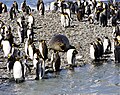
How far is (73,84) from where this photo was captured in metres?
13.9

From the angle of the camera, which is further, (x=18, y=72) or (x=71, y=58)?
(x=71, y=58)

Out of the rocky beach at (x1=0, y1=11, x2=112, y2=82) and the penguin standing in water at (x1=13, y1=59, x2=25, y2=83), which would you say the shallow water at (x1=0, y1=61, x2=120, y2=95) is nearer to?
the penguin standing in water at (x1=13, y1=59, x2=25, y2=83)

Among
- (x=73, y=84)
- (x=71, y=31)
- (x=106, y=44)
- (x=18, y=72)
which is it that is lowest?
(x=73, y=84)

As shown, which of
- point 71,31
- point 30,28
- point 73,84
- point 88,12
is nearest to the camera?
point 73,84

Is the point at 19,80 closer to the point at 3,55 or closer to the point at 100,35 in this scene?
the point at 3,55

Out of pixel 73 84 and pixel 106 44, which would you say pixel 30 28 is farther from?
pixel 73 84

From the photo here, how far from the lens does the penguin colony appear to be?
14.6 meters

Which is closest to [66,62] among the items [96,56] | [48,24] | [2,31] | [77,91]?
[96,56]

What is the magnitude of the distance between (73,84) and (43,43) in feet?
14.3

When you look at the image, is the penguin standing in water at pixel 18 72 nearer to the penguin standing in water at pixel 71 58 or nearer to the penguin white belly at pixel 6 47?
the penguin standing in water at pixel 71 58

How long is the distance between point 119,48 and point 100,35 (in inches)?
194

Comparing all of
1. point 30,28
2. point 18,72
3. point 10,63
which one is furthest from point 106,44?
point 18,72

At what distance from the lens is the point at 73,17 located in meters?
27.7

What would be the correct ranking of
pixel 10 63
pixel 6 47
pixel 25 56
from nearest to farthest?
pixel 10 63 → pixel 25 56 → pixel 6 47
